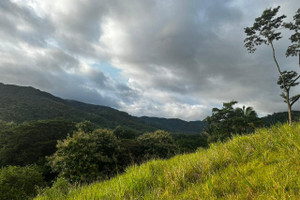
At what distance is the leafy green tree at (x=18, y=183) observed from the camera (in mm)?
13508

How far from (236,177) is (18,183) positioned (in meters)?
20.5

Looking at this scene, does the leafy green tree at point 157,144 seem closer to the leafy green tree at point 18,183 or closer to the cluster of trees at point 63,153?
the cluster of trees at point 63,153

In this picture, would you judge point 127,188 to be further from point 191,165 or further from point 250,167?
point 250,167

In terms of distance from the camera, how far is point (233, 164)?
11.1 feet

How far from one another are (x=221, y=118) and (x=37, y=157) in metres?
48.2

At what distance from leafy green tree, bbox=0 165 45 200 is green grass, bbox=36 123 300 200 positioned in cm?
Answer: 1435

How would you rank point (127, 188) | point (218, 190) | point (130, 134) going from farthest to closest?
point (130, 134), point (127, 188), point (218, 190)

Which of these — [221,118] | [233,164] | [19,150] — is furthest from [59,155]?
[221,118]

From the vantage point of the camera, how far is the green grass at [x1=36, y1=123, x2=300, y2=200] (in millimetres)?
2154

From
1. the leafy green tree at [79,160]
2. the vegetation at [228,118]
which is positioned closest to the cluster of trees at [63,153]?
the leafy green tree at [79,160]

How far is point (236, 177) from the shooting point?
8.76ft

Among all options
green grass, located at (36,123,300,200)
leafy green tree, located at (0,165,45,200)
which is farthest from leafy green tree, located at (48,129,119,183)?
green grass, located at (36,123,300,200)

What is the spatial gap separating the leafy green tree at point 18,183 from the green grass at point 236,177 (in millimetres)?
14348

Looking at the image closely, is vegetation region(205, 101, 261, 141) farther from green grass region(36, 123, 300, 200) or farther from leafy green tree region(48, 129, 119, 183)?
green grass region(36, 123, 300, 200)
